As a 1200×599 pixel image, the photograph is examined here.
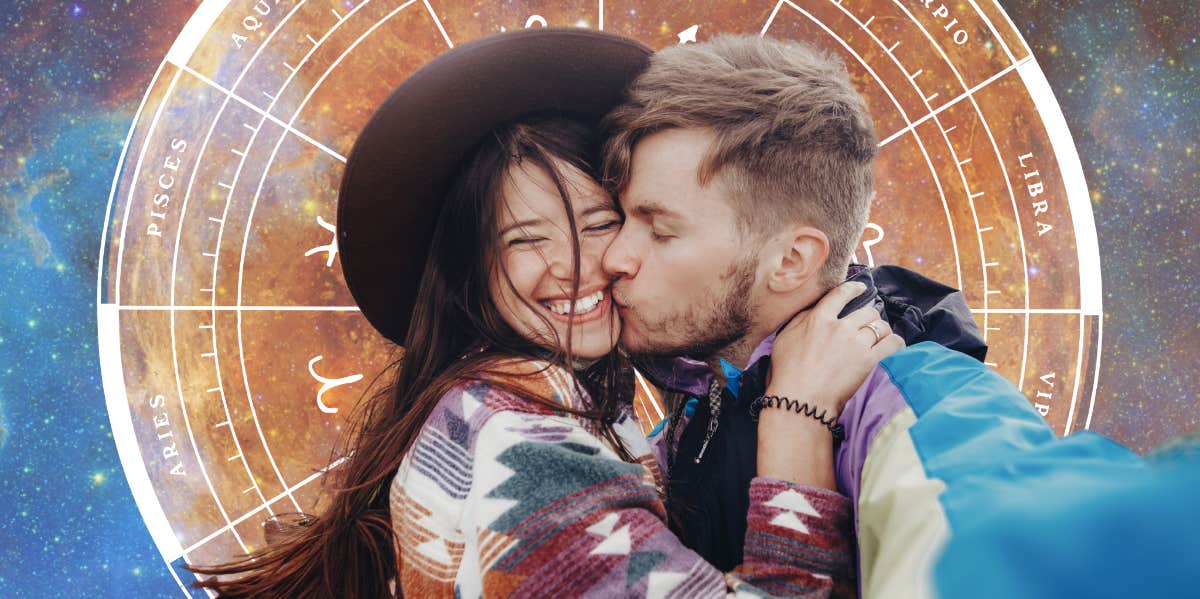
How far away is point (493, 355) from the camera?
48.3 inches

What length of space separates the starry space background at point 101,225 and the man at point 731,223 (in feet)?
3.30

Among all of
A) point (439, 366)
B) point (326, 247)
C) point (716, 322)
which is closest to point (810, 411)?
point (716, 322)

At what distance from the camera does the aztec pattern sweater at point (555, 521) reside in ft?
3.05

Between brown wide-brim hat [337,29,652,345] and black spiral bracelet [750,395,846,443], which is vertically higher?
brown wide-brim hat [337,29,652,345]

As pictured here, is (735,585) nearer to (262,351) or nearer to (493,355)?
(493,355)

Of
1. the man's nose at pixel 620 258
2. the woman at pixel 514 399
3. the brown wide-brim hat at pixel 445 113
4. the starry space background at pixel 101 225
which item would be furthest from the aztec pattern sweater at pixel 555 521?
the starry space background at pixel 101 225

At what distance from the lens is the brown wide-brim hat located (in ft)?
4.11

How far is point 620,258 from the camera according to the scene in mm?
1290

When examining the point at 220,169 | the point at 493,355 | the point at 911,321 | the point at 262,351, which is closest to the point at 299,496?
the point at 262,351

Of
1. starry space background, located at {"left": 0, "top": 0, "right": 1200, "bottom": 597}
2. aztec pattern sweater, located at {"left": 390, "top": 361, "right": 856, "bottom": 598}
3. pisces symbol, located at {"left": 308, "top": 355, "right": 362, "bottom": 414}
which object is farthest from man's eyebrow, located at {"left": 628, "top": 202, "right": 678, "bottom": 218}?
starry space background, located at {"left": 0, "top": 0, "right": 1200, "bottom": 597}

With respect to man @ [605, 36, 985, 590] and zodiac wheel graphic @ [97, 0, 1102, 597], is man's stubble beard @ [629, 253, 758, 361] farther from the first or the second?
zodiac wheel graphic @ [97, 0, 1102, 597]

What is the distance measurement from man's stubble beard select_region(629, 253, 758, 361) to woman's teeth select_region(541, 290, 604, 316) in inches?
4.4

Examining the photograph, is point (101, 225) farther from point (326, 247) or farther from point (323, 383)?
point (323, 383)

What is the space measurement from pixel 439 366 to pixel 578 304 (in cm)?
27
